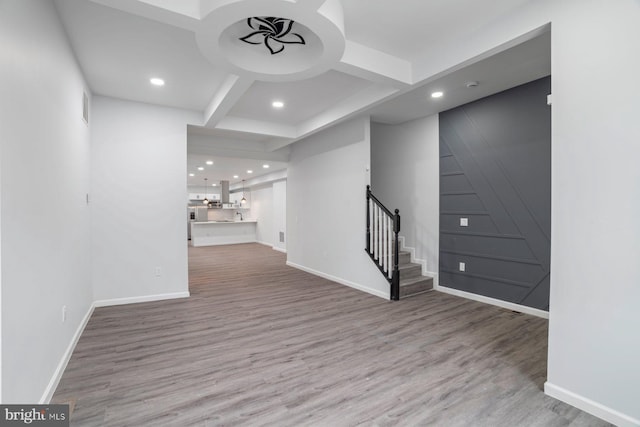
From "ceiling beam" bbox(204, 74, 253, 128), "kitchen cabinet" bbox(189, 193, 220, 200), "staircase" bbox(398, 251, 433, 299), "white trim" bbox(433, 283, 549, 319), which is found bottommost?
"white trim" bbox(433, 283, 549, 319)

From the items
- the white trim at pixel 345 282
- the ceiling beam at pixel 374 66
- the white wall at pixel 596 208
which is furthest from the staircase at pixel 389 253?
the white wall at pixel 596 208

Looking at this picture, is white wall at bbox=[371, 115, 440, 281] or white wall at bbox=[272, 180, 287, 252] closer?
white wall at bbox=[371, 115, 440, 281]

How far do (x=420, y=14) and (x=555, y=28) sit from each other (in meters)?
0.96

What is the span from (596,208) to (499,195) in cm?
221

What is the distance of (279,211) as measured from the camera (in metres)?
10.3

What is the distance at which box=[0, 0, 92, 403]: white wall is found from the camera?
149 cm

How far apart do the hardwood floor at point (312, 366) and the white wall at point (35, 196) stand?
49 cm

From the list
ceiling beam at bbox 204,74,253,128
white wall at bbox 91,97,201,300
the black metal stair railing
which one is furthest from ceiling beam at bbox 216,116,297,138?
the black metal stair railing

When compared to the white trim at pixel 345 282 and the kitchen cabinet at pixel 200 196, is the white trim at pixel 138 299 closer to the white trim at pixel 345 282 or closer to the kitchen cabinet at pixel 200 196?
the white trim at pixel 345 282

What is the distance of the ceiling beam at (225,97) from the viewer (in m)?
3.13

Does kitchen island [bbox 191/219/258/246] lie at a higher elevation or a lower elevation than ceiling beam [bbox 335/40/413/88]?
lower

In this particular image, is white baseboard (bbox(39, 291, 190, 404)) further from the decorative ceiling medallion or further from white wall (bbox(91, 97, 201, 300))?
the decorative ceiling medallion

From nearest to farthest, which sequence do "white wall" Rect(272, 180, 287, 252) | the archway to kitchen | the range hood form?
the archway to kitchen, "white wall" Rect(272, 180, 287, 252), the range hood

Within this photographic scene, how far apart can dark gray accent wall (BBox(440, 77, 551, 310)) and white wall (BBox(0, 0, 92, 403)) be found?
4727 mm
